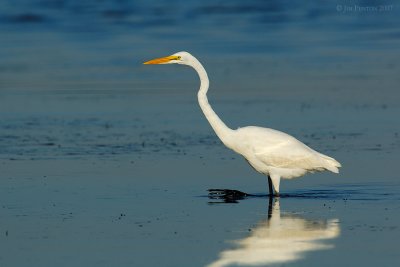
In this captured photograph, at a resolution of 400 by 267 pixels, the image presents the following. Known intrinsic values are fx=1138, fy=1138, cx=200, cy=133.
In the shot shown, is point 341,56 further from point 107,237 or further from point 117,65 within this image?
point 107,237

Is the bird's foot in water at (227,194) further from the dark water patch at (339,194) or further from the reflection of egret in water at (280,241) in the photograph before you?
the reflection of egret in water at (280,241)

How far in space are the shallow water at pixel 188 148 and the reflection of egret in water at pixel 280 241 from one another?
2 centimetres

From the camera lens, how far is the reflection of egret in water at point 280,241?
29.8 ft

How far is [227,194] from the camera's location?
1225 centimetres

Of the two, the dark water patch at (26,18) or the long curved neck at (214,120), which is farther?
the dark water patch at (26,18)

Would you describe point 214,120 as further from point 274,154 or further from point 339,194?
point 339,194

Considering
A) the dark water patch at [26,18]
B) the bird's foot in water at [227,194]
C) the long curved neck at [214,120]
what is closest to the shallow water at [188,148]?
the bird's foot in water at [227,194]

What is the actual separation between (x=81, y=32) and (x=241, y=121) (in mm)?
19117

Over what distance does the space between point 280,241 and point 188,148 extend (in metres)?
5.61

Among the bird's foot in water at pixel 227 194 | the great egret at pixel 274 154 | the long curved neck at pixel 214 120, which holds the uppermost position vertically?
the long curved neck at pixel 214 120

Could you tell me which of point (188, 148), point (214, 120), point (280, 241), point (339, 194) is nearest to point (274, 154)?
point (214, 120)

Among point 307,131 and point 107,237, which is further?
point 307,131

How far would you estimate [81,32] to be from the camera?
36.0m

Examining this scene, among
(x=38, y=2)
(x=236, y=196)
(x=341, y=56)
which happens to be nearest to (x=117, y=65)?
(x=341, y=56)
